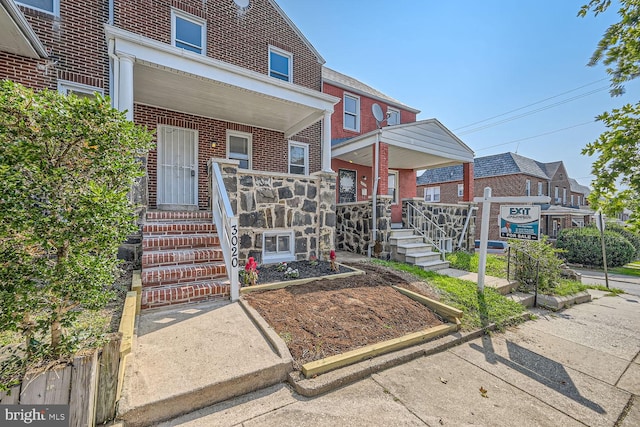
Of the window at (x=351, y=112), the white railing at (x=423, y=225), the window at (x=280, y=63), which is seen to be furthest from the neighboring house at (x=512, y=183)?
the window at (x=280, y=63)

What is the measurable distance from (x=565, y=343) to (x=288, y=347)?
388cm

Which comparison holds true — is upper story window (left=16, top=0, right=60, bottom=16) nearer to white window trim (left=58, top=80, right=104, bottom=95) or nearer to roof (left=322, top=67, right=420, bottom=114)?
white window trim (left=58, top=80, right=104, bottom=95)

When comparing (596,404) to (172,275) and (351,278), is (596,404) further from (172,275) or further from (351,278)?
(172,275)

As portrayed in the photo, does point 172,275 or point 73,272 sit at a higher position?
point 73,272

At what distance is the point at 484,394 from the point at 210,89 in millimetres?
6732

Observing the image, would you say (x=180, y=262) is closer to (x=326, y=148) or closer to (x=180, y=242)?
(x=180, y=242)

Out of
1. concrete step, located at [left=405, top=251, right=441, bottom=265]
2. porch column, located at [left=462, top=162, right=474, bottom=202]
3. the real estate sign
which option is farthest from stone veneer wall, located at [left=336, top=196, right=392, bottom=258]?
porch column, located at [left=462, top=162, right=474, bottom=202]

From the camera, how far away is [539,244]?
596 centimetres

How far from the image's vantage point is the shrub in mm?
5539

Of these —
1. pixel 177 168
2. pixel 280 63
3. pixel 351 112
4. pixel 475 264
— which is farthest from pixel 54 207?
pixel 351 112

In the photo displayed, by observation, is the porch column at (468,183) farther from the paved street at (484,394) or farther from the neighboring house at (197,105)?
the paved street at (484,394)

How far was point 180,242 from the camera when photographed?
4.42 m

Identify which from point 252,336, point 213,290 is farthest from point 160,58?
point 252,336

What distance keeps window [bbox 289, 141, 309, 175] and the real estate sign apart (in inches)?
225
